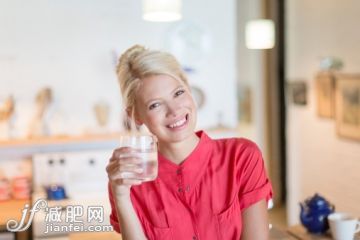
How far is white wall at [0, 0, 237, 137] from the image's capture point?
323 centimetres

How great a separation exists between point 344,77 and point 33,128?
226 cm

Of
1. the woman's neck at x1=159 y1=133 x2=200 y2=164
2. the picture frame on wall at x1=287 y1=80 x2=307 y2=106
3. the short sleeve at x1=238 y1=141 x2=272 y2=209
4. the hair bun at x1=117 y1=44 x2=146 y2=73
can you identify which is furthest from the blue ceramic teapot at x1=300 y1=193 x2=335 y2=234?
the picture frame on wall at x1=287 y1=80 x2=307 y2=106

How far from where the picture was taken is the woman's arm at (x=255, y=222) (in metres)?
1.27

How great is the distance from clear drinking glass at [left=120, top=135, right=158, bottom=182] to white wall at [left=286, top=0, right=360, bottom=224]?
274cm

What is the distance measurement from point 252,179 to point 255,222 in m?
0.11

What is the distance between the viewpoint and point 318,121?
4.10 metres

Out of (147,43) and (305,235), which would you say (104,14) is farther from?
(305,235)

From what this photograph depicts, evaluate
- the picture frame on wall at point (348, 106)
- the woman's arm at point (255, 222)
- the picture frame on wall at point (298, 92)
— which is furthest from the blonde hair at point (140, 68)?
the picture frame on wall at point (298, 92)

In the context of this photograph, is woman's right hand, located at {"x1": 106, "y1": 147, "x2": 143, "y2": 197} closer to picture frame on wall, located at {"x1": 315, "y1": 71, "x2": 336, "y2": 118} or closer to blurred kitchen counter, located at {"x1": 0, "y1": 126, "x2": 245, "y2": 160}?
blurred kitchen counter, located at {"x1": 0, "y1": 126, "x2": 245, "y2": 160}

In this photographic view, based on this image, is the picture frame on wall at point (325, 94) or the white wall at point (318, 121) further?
the picture frame on wall at point (325, 94)

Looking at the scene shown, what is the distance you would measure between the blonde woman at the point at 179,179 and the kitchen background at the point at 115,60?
204cm

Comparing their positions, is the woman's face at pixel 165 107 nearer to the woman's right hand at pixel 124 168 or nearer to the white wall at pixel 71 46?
the woman's right hand at pixel 124 168

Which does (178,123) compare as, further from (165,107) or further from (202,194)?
(202,194)

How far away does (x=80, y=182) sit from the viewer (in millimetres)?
3262
